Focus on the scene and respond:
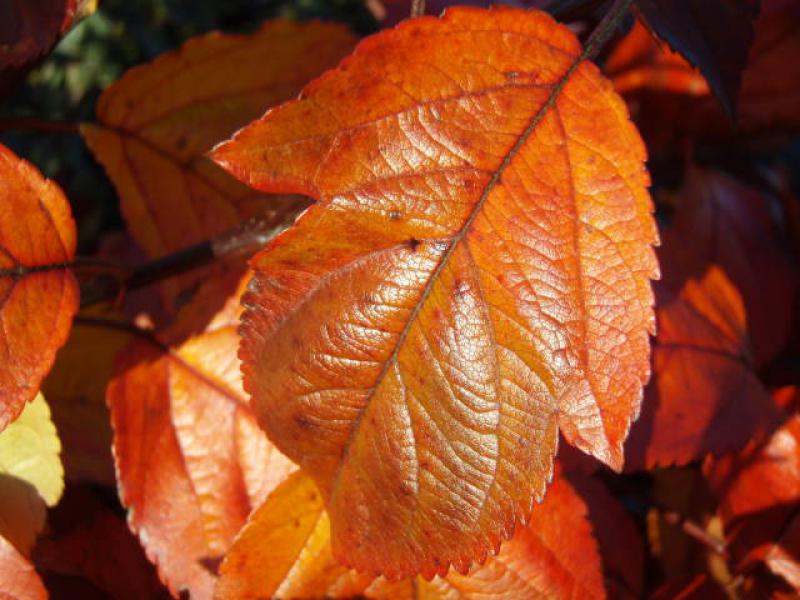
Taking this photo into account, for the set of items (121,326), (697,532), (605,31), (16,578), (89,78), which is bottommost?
(697,532)

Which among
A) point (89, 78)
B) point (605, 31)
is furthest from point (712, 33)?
point (89, 78)

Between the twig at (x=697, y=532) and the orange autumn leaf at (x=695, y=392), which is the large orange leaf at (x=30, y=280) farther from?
the twig at (x=697, y=532)

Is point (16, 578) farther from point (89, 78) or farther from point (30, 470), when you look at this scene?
point (89, 78)

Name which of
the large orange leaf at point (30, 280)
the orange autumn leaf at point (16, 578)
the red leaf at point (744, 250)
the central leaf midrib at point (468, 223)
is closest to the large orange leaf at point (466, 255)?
the central leaf midrib at point (468, 223)

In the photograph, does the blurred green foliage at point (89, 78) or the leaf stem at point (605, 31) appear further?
the blurred green foliage at point (89, 78)

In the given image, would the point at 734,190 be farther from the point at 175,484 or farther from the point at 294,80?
the point at 175,484

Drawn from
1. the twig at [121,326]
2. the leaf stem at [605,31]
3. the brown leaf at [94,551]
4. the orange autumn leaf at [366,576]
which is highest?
the leaf stem at [605,31]

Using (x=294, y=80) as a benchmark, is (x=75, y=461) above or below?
below

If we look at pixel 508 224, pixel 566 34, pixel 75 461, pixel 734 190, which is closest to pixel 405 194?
pixel 508 224
